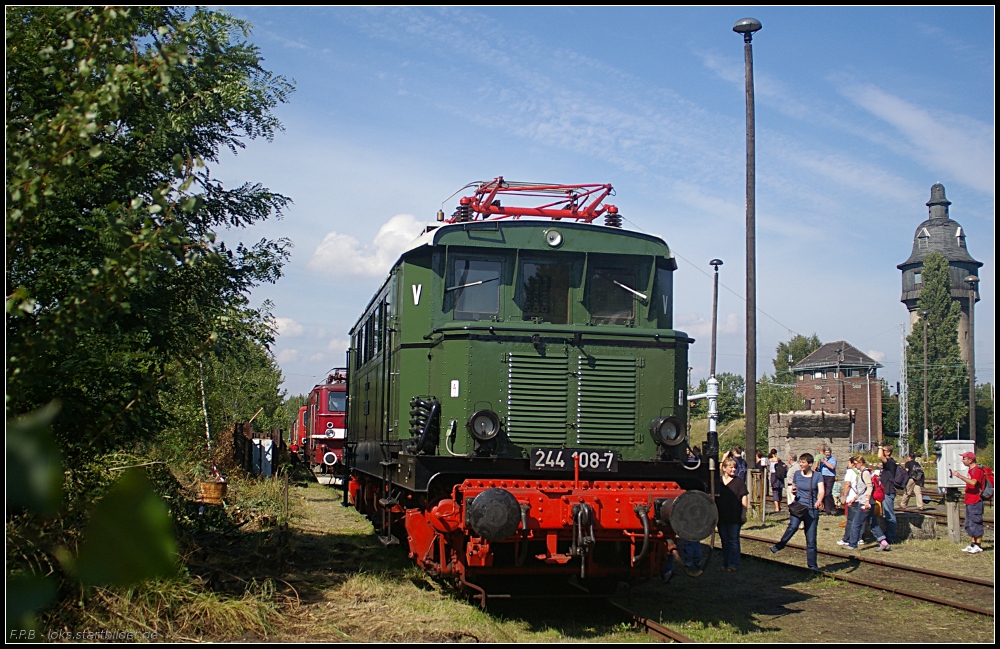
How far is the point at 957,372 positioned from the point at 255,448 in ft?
204

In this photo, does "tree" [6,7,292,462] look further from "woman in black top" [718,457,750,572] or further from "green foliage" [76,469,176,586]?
"woman in black top" [718,457,750,572]

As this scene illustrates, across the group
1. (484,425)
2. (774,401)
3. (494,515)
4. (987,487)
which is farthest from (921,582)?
(774,401)

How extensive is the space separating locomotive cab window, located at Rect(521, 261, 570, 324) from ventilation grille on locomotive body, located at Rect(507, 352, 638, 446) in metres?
0.54

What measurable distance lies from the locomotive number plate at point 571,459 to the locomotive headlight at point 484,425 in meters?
0.43

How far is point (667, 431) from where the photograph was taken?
8.56m

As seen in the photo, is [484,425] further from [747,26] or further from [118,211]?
[747,26]

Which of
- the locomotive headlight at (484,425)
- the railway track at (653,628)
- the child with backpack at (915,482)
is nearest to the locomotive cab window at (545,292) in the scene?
the locomotive headlight at (484,425)

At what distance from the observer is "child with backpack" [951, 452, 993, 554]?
1425cm

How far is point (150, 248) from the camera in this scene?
5676mm

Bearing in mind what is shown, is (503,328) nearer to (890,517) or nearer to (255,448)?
(890,517)

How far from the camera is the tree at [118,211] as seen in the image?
5434 millimetres

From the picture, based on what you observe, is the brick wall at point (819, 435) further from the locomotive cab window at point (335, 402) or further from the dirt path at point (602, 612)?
the dirt path at point (602, 612)

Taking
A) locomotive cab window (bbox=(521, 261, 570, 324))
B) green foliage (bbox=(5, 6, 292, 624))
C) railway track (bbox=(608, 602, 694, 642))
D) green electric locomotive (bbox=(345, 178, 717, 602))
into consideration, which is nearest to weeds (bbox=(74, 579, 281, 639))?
green foliage (bbox=(5, 6, 292, 624))

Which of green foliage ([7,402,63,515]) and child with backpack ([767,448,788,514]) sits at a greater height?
green foliage ([7,402,63,515])
